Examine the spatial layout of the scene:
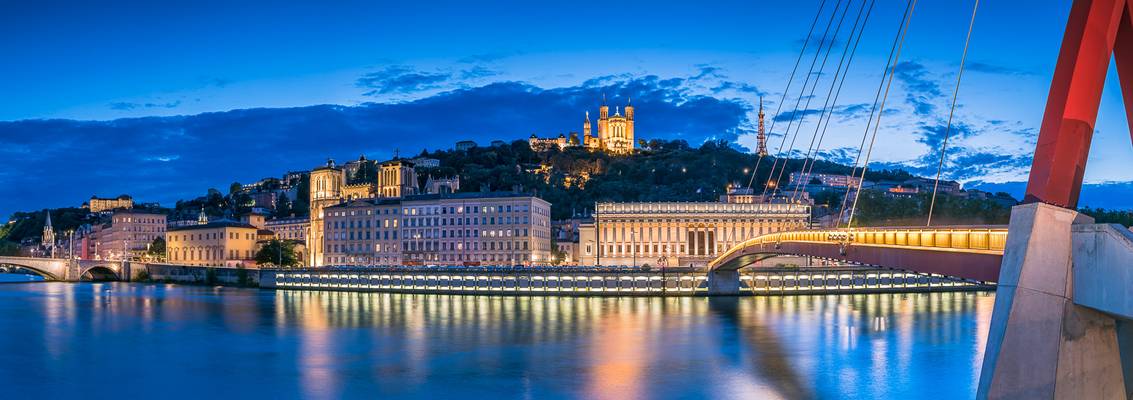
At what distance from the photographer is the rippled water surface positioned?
30.8 meters

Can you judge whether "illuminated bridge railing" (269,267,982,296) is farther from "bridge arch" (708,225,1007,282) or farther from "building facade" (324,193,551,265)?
"bridge arch" (708,225,1007,282)

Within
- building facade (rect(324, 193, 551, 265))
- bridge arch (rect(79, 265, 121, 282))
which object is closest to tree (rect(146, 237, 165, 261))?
bridge arch (rect(79, 265, 121, 282))

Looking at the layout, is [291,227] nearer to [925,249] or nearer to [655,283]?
[655,283]

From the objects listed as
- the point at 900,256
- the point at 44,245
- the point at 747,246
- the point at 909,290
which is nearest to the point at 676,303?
the point at 747,246

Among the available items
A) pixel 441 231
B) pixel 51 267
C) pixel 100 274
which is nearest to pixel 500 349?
pixel 441 231

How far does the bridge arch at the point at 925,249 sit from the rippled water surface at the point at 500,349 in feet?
15.7

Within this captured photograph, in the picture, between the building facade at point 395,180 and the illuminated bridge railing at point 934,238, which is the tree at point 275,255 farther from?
the illuminated bridge railing at point 934,238

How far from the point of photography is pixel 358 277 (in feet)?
287

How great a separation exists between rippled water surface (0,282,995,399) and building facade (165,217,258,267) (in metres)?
51.2

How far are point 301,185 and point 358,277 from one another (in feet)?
380

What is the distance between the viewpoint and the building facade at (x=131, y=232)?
153538 mm

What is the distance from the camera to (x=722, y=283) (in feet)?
242

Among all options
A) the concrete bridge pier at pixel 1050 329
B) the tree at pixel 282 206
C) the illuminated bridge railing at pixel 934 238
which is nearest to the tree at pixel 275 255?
the tree at pixel 282 206

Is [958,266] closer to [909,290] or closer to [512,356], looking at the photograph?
[512,356]
